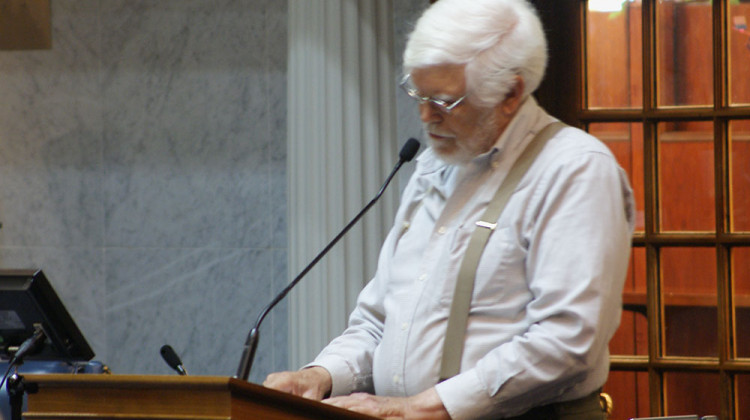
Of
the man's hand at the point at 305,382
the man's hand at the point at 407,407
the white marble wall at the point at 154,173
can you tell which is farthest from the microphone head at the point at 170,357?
the white marble wall at the point at 154,173

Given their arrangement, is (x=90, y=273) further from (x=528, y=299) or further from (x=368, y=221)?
(x=528, y=299)

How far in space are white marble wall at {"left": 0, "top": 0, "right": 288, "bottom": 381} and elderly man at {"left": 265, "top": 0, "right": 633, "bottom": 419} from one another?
1.77m

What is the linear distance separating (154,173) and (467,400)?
92.2 inches

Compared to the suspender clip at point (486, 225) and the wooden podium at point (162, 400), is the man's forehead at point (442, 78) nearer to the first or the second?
the suspender clip at point (486, 225)

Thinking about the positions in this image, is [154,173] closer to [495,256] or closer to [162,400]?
[495,256]

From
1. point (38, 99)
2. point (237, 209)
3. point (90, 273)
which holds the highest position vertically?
point (38, 99)

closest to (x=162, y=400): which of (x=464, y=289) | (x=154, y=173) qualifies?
(x=464, y=289)

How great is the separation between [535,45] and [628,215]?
14.0 inches

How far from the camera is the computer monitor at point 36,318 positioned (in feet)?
8.31

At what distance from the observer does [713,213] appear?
A: 3.28 meters

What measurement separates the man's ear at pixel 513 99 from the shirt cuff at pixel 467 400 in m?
0.50

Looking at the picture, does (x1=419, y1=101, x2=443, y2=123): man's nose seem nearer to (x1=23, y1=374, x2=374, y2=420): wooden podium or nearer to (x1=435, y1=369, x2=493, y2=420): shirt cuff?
(x1=435, y1=369, x2=493, y2=420): shirt cuff

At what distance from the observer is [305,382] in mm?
1902

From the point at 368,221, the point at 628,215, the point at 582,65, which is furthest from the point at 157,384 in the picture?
the point at 582,65
